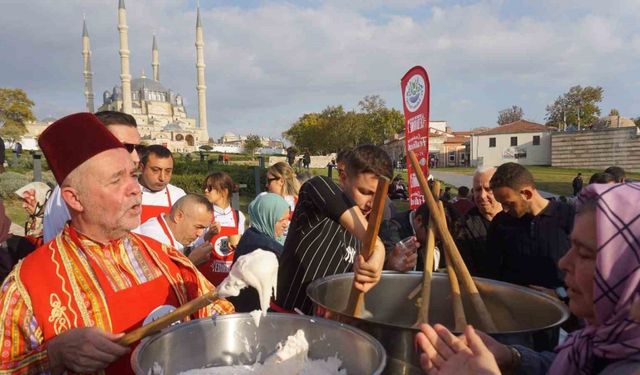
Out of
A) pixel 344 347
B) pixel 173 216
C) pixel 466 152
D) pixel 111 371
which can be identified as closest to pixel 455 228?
pixel 173 216

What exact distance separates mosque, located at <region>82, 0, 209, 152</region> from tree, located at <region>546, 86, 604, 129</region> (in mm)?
53856

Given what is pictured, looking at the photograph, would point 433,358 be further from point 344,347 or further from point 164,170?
point 164,170

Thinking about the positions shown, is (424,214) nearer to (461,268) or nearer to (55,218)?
(461,268)

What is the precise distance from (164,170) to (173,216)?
1043 millimetres

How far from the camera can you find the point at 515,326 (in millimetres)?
1914

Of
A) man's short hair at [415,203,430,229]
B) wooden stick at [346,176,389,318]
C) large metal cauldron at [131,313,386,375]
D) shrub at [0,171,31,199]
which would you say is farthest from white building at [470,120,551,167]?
large metal cauldron at [131,313,386,375]

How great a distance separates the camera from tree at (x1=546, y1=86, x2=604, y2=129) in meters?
48.9

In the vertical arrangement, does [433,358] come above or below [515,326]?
above

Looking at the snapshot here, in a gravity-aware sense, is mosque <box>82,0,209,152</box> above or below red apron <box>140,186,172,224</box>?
above

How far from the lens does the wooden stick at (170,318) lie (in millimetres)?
1302

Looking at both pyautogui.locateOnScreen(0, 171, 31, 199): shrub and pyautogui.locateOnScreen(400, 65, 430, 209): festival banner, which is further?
pyautogui.locateOnScreen(0, 171, 31, 199): shrub

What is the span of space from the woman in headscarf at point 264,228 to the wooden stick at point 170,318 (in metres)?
1.71

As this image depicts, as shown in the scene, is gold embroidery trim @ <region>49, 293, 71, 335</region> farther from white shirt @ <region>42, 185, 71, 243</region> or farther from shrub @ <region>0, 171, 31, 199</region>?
shrub @ <region>0, 171, 31, 199</region>

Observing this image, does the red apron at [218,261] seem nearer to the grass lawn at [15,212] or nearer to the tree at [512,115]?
the grass lawn at [15,212]
